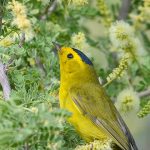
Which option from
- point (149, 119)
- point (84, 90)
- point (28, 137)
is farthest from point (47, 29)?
point (149, 119)

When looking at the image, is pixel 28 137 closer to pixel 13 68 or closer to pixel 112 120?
pixel 13 68

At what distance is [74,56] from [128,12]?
1.75m

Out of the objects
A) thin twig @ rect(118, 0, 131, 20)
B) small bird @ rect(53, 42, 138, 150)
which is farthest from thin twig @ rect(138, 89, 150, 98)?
thin twig @ rect(118, 0, 131, 20)

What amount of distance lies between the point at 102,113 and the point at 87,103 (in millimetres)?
138

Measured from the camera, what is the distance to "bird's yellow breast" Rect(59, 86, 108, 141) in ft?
13.6

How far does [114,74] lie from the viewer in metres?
4.20

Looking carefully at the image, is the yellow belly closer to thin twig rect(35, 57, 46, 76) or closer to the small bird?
the small bird

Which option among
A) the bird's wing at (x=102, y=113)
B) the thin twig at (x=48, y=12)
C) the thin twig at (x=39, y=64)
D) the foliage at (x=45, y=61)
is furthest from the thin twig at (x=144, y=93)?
the thin twig at (x=48, y=12)

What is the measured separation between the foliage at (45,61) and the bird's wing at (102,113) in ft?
0.47

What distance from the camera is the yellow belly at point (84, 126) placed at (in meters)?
4.16

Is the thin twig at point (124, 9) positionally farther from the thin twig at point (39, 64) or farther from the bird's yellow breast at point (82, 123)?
the bird's yellow breast at point (82, 123)

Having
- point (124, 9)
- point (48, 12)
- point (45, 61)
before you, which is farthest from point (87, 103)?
point (124, 9)

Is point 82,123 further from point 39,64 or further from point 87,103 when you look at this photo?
point 39,64

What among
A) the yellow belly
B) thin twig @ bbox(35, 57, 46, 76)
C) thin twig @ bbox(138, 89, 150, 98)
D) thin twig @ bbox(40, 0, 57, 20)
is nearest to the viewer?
the yellow belly
